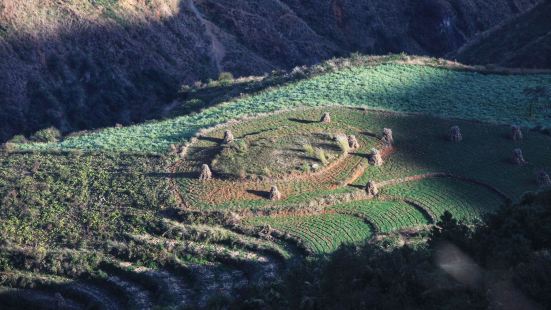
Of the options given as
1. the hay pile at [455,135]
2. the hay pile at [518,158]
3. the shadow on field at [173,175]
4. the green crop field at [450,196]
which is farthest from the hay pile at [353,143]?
the shadow on field at [173,175]

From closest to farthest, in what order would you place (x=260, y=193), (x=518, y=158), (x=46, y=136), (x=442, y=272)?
1. (x=442, y=272)
2. (x=260, y=193)
3. (x=518, y=158)
4. (x=46, y=136)

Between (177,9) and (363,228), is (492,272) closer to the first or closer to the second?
(363,228)

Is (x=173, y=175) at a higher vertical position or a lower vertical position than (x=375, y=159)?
lower

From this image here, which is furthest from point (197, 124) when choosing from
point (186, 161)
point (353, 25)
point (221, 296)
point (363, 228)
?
point (353, 25)

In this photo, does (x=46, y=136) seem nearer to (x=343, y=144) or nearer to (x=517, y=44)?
(x=343, y=144)

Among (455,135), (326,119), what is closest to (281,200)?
(326,119)

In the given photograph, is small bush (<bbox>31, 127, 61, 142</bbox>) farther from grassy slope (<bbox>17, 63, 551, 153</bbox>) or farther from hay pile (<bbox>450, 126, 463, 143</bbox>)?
hay pile (<bbox>450, 126, 463, 143</bbox>)
